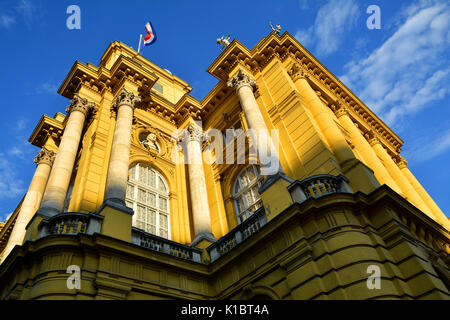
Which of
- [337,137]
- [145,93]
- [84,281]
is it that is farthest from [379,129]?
[84,281]

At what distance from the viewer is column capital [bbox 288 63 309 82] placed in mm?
19555

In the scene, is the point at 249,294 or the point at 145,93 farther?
the point at 145,93

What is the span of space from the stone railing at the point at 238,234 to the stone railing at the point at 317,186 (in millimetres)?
1757

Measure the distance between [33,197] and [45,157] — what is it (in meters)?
3.17

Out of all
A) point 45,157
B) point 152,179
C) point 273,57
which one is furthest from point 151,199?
point 273,57

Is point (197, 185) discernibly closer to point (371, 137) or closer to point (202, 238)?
point (202, 238)

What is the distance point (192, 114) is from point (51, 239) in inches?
533

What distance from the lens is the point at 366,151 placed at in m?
19.3

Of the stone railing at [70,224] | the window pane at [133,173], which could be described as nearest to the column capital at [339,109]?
the window pane at [133,173]

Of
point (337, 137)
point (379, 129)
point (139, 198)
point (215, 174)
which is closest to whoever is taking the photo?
point (337, 137)

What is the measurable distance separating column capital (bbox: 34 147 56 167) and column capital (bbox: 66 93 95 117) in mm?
4276

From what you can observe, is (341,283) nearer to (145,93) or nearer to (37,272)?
(37,272)

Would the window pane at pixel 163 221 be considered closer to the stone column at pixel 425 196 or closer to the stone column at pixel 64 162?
the stone column at pixel 64 162

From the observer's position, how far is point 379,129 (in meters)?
26.8
